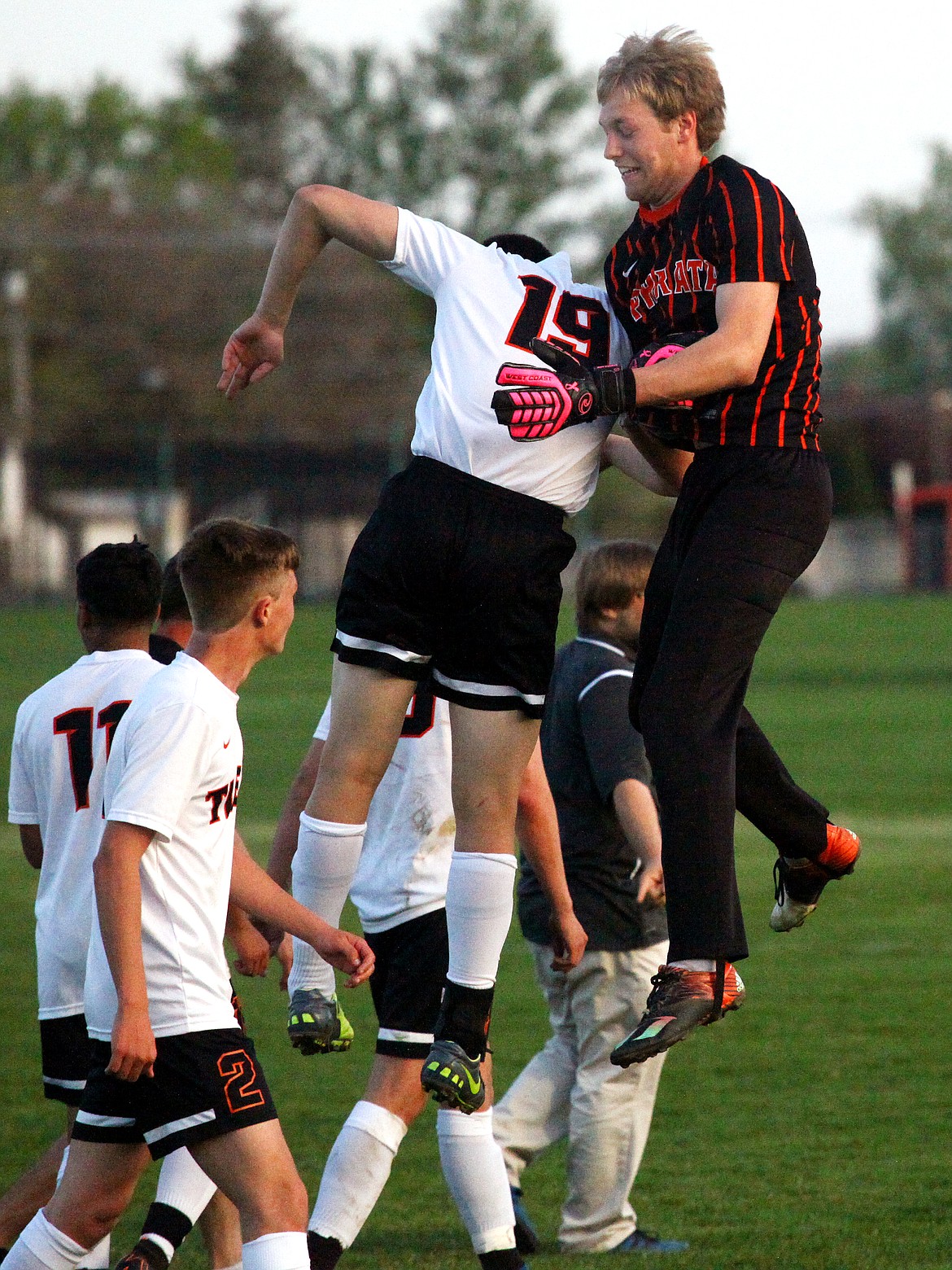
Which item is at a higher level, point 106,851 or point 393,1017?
point 106,851

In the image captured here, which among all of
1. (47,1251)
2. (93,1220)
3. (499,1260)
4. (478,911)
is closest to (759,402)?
(478,911)

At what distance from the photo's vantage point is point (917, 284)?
3071 inches

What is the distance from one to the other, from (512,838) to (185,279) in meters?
51.8

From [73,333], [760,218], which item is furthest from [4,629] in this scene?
[760,218]

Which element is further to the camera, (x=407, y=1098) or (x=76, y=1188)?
(x=407, y=1098)

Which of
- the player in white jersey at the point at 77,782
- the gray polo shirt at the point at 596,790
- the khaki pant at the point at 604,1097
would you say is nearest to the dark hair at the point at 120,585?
the player in white jersey at the point at 77,782

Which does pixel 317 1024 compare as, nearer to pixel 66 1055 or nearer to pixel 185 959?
pixel 185 959

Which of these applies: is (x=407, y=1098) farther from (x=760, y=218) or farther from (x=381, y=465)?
(x=381, y=465)

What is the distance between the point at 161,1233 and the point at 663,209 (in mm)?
2758

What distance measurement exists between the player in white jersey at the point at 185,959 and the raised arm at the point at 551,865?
98 centimetres

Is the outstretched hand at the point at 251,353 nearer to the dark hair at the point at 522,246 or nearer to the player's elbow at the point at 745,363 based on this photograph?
the dark hair at the point at 522,246

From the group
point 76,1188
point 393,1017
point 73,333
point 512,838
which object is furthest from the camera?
point 73,333

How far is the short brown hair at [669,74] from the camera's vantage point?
3701mm

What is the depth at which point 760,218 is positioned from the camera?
363cm
